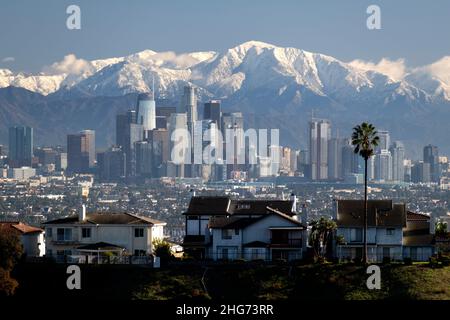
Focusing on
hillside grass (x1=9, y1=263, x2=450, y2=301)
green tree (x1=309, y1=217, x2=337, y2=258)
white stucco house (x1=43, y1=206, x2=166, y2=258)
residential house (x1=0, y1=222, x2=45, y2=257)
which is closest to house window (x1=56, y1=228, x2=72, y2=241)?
white stucco house (x1=43, y1=206, x2=166, y2=258)

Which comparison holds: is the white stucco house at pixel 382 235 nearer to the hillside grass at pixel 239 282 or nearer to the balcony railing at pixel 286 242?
the balcony railing at pixel 286 242

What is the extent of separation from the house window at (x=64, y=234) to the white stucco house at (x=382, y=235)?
1618cm

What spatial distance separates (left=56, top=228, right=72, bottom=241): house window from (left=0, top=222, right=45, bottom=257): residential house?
43.2 inches

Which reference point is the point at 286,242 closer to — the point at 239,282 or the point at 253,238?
the point at 253,238

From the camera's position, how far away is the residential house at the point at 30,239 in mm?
81500

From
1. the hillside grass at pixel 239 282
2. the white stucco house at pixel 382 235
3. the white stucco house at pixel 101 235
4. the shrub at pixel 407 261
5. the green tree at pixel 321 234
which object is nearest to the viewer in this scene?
the hillside grass at pixel 239 282

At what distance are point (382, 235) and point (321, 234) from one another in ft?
15.0

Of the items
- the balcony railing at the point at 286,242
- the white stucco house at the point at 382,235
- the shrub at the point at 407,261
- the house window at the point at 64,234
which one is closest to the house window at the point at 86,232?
the house window at the point at 64,234

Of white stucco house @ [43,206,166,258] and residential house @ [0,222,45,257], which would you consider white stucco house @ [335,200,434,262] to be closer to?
white stucco house @ [43,206,166,258]

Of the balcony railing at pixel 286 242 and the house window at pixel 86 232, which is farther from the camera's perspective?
the house window at pixel 86 232

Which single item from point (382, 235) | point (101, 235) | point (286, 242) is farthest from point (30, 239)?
point (382, 235)
